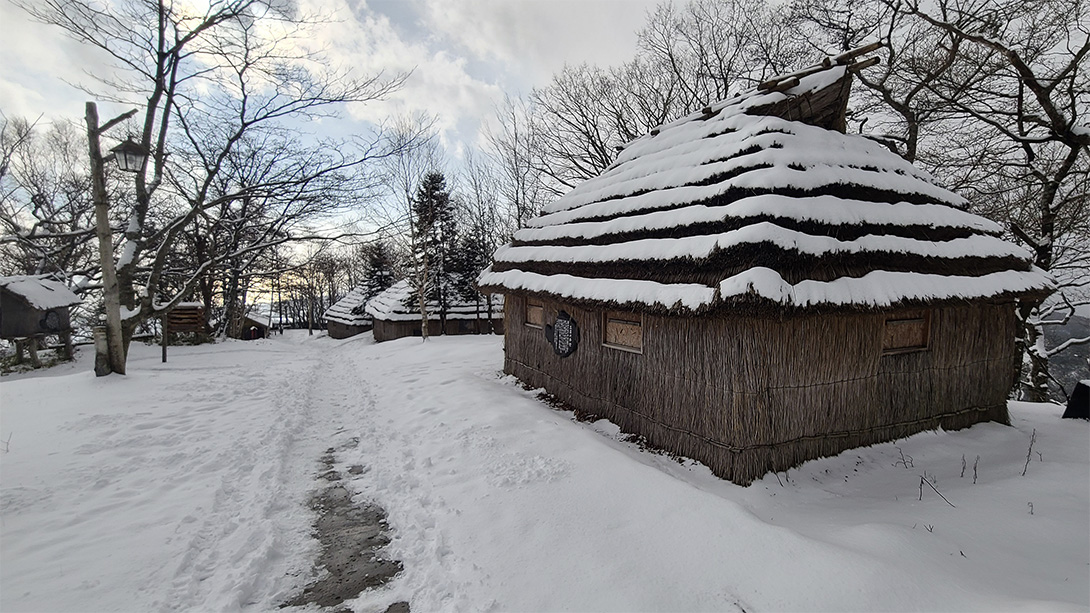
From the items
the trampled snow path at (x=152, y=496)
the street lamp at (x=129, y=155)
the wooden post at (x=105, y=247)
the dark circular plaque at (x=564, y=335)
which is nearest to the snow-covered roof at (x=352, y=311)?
the wooden post at (x=105, y=247)

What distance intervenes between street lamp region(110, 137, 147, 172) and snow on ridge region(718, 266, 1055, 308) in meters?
10.5

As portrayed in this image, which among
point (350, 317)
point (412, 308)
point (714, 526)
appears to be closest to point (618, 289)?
point (714, 526)

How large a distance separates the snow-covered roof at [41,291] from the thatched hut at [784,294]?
17954 millimetres

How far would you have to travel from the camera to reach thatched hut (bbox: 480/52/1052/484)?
4832 millimetres

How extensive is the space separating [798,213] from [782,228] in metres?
0.41

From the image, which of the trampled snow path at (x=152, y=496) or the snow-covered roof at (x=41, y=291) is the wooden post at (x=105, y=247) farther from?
the snow-covered roof at (x=41, y=291)

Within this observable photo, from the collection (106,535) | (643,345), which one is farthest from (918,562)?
(106,535)

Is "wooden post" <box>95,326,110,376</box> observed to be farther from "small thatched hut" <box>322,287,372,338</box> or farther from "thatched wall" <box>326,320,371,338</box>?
"thatched wall" <box>326,320,371,338</box>

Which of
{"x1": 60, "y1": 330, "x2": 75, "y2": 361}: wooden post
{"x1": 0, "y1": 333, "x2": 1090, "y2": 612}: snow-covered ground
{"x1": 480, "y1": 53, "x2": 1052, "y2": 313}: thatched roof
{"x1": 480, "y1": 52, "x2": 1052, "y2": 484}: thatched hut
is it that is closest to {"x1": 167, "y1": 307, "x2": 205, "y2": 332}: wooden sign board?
{"x1": 60, "y1": 330, "x2": 75, "y2": 361}: wooden post

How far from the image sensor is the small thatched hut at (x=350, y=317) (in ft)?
103

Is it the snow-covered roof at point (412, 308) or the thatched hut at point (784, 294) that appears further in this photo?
the snow-covered roof at point (412, 308)

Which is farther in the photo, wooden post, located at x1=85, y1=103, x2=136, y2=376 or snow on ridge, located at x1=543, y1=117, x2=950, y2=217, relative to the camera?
wooden post, located at x1=85, y1=103, x2=136, y2=376

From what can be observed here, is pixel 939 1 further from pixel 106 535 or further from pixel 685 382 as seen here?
pixel 106 535

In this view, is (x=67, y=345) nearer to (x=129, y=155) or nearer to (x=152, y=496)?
(x=129, y=155)
